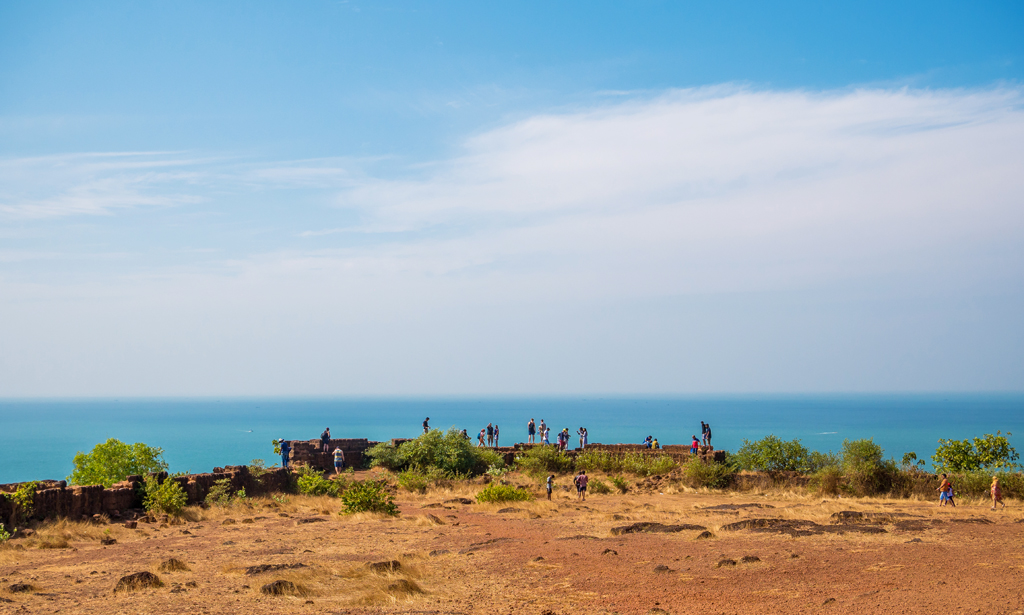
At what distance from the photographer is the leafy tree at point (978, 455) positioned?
1250 inches

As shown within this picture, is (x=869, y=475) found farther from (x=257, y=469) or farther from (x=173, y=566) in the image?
(x=173, y=566)

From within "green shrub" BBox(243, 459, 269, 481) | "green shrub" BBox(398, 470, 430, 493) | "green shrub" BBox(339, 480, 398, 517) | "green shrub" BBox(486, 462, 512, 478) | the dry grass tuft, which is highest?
"green shrub" BBox(243, 459, 269, 481)

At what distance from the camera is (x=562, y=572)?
563 inches

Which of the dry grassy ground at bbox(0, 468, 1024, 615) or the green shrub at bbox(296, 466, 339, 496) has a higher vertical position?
the dry grassy ground at bbox(0, 468, 1024, 615)

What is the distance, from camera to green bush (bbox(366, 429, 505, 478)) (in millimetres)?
35438

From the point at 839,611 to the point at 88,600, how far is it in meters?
11.3

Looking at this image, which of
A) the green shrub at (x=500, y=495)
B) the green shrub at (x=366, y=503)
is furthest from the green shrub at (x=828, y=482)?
the green shrub at (x=366, y=503)

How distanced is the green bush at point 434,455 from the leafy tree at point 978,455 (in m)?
20.2

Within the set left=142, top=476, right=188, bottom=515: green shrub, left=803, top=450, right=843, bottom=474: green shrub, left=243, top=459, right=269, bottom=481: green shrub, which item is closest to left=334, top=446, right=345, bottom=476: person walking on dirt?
left=243, top=459, right=269, bottom=481: green shrub

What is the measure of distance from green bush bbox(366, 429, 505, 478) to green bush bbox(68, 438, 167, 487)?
33.0 ft

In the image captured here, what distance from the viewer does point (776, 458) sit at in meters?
34.7

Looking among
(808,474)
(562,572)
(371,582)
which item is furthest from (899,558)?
(808,474)

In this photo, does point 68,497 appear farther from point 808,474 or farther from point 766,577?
point 808,474

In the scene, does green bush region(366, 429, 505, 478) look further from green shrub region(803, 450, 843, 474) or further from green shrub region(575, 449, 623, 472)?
green shrub region(803, 450, 843, 474)
